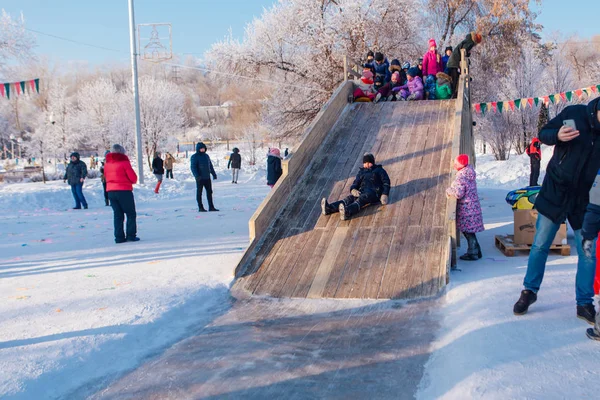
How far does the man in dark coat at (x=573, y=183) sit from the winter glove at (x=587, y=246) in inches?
0.5

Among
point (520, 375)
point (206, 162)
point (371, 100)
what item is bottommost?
point (520, 375)

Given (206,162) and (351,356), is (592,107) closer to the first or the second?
(351,356)

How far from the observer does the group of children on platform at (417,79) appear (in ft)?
43.6

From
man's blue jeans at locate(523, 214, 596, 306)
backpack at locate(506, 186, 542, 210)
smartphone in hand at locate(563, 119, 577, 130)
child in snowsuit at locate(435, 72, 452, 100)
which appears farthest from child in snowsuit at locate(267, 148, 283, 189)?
smartphone in hand at locate(563, 119, 577, 130)

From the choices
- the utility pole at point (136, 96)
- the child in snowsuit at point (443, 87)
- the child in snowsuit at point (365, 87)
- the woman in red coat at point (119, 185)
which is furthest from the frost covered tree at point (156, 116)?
the woman in red coat at point (119, 185)

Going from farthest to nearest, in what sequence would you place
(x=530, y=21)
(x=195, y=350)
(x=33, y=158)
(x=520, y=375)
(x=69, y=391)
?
(x=33, y=158), (x=530, y=21), (x=195, y=350), (x=69, y=391), (x=520, y=375)

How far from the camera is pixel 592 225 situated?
412 centimetres

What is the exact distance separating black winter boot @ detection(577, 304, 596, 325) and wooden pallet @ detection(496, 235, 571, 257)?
113 inches

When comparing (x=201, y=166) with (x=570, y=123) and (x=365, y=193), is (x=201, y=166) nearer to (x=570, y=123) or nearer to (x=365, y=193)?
(x=365, y=193)

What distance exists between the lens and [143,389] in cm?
395

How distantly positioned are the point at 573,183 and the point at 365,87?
34.9 ft

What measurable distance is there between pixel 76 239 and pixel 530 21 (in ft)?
75.9

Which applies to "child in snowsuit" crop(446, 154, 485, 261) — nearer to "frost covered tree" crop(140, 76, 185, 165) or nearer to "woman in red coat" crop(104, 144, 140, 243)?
"woman in red coat" crop(104, 144, 140, 243)

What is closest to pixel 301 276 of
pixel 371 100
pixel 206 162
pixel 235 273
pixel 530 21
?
pixel 235 273
